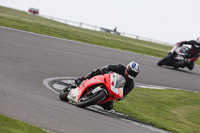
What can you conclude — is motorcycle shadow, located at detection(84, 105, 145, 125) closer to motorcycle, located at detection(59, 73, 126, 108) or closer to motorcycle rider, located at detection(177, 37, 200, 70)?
motorcycle, located at detection(59, 73, 126, 108)

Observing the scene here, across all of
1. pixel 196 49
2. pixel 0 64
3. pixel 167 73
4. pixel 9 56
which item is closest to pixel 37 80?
pixel 0 64

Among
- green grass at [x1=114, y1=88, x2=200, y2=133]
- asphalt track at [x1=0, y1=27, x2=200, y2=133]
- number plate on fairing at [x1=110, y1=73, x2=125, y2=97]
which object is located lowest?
green grass at [x1=114, y1=88, x2=200, y2=133]

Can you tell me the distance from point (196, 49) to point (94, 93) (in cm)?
Answer: 1362

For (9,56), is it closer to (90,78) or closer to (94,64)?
(94,64)

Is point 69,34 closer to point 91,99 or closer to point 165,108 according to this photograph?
point 165,108

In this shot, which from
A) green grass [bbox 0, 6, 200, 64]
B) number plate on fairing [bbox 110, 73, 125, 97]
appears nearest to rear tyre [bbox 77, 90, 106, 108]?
number plate on fairing [bbox 110, 73, 125, 97]

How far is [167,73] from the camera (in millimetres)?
17766

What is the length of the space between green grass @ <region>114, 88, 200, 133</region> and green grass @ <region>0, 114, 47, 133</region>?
4.29 metres

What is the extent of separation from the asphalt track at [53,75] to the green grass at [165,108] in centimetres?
126

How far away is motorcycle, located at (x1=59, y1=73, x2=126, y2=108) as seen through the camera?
294 inches

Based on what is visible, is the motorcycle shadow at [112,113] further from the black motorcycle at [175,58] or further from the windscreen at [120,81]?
the black motorcycle at [175,58]

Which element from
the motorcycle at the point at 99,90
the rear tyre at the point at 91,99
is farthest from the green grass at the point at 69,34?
the rear tyre at the point at 91,99

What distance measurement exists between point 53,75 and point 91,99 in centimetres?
419

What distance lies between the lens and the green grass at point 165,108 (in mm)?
8938
